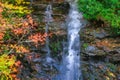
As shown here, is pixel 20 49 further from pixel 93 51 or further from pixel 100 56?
pixel 100 56

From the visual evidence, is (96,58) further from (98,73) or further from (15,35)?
(15,35)

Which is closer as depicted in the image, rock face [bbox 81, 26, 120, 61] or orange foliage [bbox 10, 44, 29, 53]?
orange foliage [bbox 10, 44, 29, 53]

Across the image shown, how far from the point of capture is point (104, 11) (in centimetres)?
1270

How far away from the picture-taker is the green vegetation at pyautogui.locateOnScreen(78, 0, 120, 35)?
40.9 feet

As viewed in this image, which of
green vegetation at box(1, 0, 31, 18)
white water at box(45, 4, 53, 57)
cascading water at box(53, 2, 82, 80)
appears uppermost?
green vegetation at box(1, 0, 31, 18)

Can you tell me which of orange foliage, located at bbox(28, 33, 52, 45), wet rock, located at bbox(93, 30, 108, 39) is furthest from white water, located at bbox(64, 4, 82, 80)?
orange foliage, located at bbox(28, 33, 52, 45)

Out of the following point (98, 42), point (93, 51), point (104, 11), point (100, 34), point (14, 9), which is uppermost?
point (14, 9)

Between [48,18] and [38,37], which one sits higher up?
[48,18]

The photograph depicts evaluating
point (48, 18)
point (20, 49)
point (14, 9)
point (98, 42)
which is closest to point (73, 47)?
point (98, 42)

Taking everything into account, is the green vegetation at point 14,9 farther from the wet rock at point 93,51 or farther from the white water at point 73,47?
the wet rock at point 93,51

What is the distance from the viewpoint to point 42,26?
12.3 meters

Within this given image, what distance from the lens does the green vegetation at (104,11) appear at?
12.5 meters

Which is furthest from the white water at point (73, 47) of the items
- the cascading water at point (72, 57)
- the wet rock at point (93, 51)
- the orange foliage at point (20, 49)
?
the orange foliage at point (20, 49)

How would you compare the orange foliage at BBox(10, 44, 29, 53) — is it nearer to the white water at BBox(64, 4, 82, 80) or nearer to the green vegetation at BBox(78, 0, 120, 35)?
the white water at BBox(64, 4, 82, 80)
